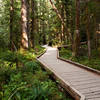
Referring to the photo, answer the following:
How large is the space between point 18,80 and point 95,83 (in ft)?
10.8

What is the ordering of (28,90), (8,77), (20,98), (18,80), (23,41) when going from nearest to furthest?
(20,98) → (28,90) → (18,80) → (8,77) → (23,41)

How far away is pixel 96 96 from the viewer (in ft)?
12.6

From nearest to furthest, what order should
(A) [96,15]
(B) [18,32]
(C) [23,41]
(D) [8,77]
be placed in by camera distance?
(D) [8,77], (C) [23,41], (A) [96,15], (B) [18,32]

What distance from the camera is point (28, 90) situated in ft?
15.3

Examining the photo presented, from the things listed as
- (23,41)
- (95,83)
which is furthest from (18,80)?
(23,41)

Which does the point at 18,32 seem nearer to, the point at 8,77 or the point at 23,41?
the point at 23,41

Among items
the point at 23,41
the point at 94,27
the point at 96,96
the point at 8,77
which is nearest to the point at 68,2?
the point at 94,27

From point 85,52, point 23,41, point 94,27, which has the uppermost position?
point 94,27

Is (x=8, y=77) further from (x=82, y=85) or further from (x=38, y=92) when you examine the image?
(x=82, y=85)

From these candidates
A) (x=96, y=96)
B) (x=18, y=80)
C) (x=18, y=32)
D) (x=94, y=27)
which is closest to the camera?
(x=96, y=96)

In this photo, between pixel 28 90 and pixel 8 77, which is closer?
pixel 28 90

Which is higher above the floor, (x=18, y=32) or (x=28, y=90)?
(x=18, y=32)

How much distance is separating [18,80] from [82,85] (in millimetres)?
2764

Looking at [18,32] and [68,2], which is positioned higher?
[68,2]
